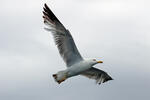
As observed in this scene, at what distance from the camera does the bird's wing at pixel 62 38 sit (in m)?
37.9

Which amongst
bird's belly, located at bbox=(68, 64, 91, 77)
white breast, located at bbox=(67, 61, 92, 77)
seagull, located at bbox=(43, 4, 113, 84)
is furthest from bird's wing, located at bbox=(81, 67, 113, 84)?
bird's belly, located at bbox=(68, 64, 91, 77)

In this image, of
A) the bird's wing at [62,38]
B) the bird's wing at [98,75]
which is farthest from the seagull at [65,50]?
the bird's wing at [98,75]

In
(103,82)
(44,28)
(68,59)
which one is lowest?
(103,82)

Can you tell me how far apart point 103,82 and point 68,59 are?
4185 mm

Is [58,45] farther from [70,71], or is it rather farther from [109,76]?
[109,76]

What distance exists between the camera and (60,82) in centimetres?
3844

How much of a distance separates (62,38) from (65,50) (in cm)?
98

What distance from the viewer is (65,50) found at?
38.6 metres

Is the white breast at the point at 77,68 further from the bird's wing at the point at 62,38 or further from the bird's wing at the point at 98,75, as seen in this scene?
the bird's wing at the point at 98,75

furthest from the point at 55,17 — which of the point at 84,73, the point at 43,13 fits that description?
the point at 84,73

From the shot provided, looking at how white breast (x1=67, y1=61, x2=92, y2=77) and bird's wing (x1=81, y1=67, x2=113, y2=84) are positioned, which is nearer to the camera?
white breast (x1=67, y1=61, x2=92, y2=77)

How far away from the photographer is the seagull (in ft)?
124

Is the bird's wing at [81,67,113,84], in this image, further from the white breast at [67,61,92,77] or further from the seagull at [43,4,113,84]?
the white breast at [67,61,92,77]

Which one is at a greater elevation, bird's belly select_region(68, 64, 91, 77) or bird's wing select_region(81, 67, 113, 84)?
bird's belly select_region(68, 64, 91, 77)
